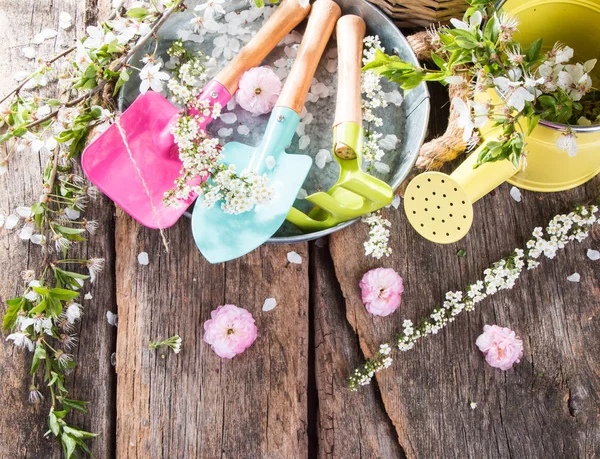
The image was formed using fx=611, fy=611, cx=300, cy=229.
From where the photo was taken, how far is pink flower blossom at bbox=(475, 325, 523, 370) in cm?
Result: 111

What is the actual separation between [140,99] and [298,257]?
0.39 m

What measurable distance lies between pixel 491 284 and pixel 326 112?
439 mm

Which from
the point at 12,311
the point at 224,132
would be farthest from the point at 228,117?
the point at 12,311

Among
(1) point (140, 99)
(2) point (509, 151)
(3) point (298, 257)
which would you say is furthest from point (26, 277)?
(2) point (509, 151)

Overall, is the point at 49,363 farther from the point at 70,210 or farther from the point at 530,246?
the point at 530,246

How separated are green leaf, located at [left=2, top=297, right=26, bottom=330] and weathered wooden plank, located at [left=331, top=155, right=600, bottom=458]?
545 millimetres

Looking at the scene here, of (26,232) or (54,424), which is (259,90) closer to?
(26,232)

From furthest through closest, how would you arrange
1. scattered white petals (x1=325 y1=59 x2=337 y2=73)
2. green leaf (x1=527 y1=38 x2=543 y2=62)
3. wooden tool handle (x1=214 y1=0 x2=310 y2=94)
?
scattered white petals (x1=325 y1=59 x2=337 y2=73) < wooden tool handle (x1=214 y1=0 x2=310 y2=94) < green leaf (x1=527 y1=38 x2=543 y2=62)

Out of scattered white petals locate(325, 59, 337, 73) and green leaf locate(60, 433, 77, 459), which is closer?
green leaf locate(60, 433, 77, 459)

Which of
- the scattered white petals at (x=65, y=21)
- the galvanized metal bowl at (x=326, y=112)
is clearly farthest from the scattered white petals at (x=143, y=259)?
the scattered white petals at (x=65, y=21)

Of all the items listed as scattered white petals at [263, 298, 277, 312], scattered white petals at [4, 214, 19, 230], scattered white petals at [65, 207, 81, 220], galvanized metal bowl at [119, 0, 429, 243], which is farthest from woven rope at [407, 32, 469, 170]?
scattered white petals at [4, 214, 19, 230]

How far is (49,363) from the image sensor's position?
1030mm

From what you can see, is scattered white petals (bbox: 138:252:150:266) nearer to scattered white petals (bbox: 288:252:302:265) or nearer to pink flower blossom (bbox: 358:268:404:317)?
scattered white petals (bbox: 288:252:302:265)

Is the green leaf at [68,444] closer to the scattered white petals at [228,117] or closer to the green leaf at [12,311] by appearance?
the green leaf at [12,311]
